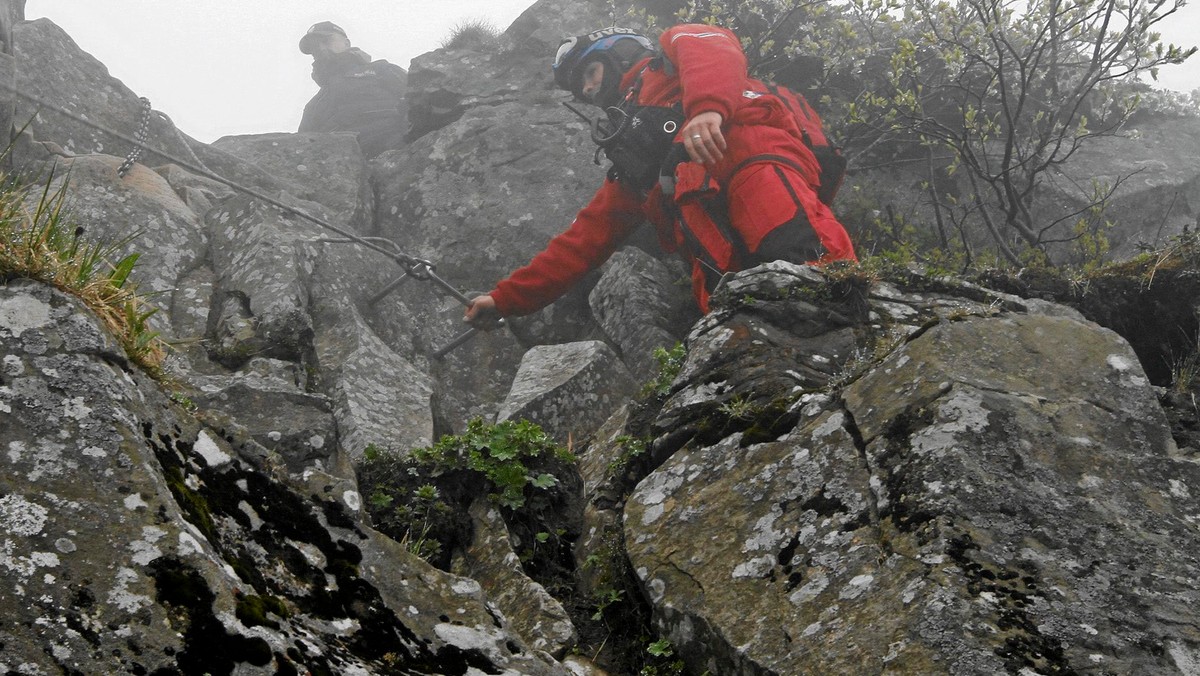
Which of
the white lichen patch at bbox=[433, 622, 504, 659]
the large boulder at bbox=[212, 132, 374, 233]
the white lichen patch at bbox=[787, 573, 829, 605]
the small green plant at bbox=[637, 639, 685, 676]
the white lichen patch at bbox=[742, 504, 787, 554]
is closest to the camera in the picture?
the white lichen patch at bbox=[433, 622, 504, 659]

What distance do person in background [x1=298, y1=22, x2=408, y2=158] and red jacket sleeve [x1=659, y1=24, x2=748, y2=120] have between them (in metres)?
6.60

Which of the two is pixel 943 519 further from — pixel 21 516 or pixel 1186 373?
pixel 21 516

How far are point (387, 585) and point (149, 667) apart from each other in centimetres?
117

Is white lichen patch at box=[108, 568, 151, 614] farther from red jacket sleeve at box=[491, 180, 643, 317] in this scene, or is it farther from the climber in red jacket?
red jacket sleeve at box=[491, 180, 643, 317]

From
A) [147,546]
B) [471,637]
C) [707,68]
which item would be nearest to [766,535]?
[471,637]

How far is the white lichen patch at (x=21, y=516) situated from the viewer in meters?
2.76

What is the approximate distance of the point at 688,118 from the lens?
843 centimetres

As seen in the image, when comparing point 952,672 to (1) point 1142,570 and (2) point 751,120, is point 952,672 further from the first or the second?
(2) point 751,120

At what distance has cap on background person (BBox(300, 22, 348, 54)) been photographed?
22219 mm

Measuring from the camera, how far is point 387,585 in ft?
12.0

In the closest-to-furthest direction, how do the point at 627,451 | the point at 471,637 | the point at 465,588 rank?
the point at 471,637 < the point at 465,588 < the point at 627,451

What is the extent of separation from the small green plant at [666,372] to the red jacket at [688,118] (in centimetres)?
152

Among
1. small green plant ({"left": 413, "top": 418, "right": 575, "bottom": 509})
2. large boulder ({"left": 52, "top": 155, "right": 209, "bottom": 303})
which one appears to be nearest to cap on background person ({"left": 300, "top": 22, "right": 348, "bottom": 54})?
large boulder ({"left": 52, "top": 155, "right": 209, "bottom": 303})

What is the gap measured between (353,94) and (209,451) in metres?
16.6
